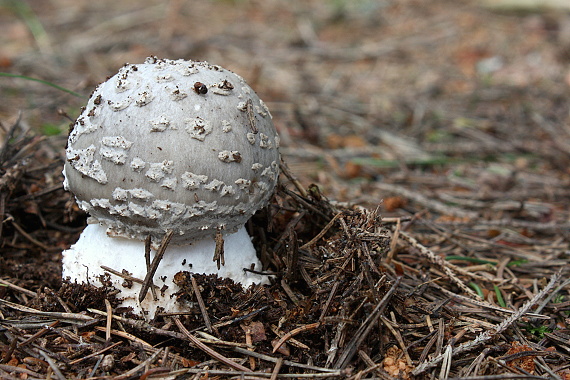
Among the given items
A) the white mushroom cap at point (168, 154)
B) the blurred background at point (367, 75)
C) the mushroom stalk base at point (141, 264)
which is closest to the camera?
the white mushroom cap at point (168, 154)

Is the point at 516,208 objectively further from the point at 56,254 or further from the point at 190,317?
the point at 56,254

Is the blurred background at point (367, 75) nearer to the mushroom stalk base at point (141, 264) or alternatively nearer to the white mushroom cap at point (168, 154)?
the mushroom stalk base at point (141, 264)

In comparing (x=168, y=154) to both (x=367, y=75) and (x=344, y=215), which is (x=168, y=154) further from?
(x=367, y=75)

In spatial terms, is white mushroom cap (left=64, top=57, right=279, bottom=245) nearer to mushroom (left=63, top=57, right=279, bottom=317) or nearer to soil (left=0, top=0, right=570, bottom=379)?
mushroom (left=63, top=57, right=279, bottom=317)

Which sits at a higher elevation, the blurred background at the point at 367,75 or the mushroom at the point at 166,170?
the blurred background at the point at 367,75

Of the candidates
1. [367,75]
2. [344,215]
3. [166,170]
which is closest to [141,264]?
[166,170]

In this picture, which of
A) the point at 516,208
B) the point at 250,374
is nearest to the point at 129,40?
the point at 516,208

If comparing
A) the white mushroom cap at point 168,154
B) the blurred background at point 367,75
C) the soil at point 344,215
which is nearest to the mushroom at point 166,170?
the white mushroom cap at point 168,154
